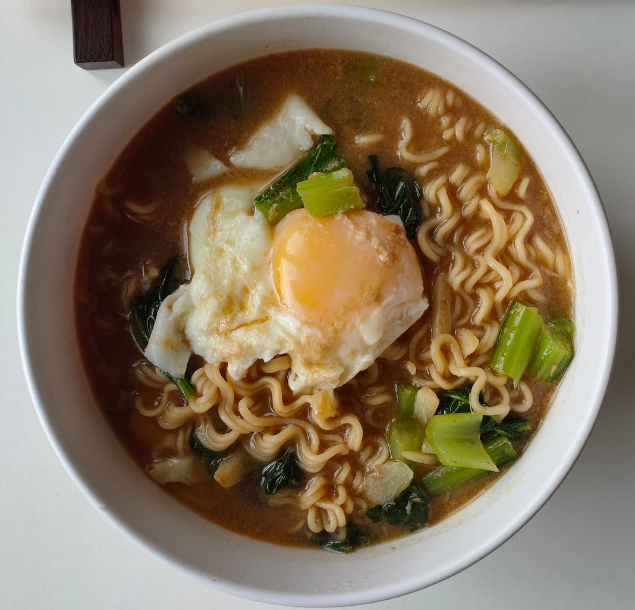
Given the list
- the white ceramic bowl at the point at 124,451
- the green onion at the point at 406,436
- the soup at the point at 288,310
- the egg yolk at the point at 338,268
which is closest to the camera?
the white ceramic bowl at the point at 124,451

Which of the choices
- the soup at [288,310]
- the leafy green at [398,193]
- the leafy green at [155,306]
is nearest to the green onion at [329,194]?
the soup at [288,310]

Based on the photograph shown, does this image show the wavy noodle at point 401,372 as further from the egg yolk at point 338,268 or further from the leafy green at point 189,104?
the leafy green at point 189,104

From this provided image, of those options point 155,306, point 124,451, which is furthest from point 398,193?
point 124,451

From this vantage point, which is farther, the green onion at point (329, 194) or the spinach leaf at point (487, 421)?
the spinach leaf at point (487, 421)

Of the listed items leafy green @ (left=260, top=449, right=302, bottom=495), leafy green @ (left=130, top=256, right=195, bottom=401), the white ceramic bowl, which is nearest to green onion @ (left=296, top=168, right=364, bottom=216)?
the white ceramic bowl

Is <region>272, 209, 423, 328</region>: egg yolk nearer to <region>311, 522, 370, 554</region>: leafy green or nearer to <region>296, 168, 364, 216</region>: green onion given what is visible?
<region>296, 168, 364, 216</region>: green onion

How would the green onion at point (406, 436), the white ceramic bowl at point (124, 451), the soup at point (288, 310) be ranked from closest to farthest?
the white ceramic bowl at point (124, 451) → the soup at point (288, 310) → the green onion at point (406, 436)

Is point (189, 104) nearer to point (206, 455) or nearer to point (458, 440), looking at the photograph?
point (206, 455)
